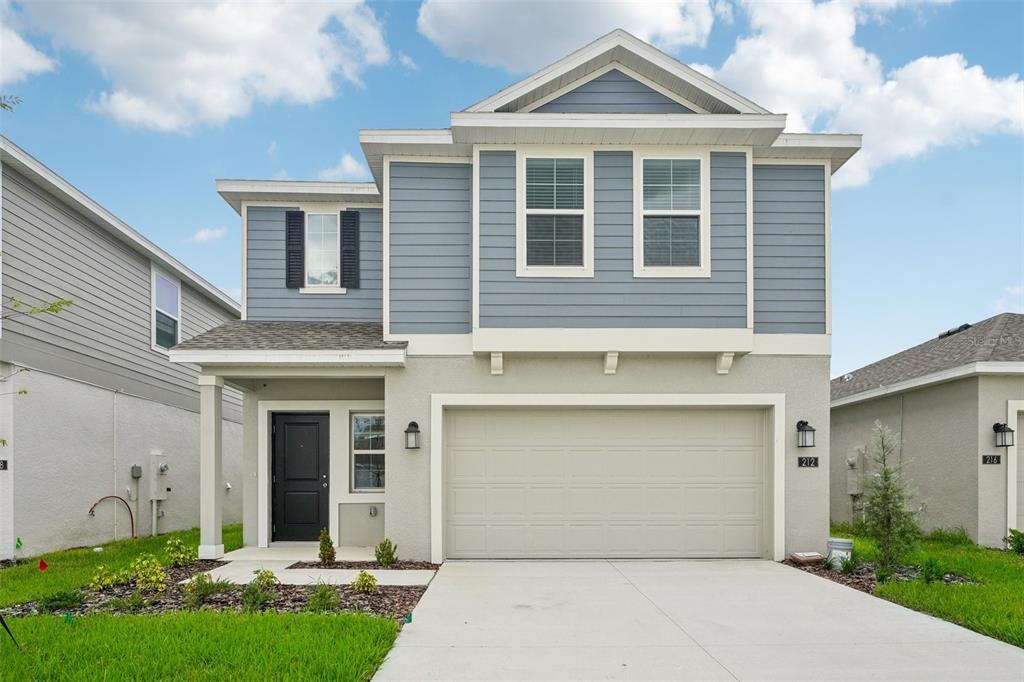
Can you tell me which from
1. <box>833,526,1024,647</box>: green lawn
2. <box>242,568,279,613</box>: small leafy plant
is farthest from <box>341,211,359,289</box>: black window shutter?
<box>833,526,1024,647</box>: green lawn

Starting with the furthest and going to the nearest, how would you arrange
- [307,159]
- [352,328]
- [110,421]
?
[307,159]
[110,421]
[352,328]

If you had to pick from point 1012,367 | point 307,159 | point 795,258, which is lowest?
point 1012,367

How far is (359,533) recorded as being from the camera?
10719 millimetres

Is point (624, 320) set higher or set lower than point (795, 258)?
lower

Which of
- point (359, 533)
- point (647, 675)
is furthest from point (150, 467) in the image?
point (647, 675)

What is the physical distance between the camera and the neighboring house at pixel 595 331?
30.6ft

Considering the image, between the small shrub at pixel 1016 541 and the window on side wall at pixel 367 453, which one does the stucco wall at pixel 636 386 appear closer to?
the window on side wall at pixel 367 453

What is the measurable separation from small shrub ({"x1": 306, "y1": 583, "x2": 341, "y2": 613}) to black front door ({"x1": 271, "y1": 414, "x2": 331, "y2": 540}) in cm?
422

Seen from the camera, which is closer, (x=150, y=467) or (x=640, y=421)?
(x=640, y=421)

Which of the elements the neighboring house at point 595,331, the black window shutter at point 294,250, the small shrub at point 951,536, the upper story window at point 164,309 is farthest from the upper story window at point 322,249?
the small shrub at point 951,536

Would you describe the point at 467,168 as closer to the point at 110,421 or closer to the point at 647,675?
the point at 647,675

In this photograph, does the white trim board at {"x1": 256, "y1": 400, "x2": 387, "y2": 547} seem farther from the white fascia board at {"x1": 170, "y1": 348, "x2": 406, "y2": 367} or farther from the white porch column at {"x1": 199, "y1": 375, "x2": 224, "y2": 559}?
the white fascia board at {"x1": 170, "y1": 348, "x2": 406, "y2": 367}

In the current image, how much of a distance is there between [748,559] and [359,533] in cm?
538

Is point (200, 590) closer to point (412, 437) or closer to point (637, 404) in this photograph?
point (412, 437)
